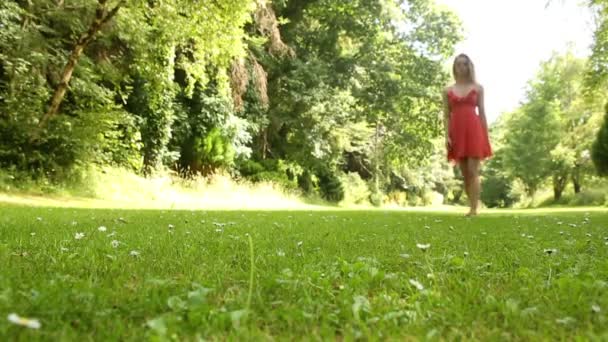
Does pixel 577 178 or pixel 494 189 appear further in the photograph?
pixel 494 189

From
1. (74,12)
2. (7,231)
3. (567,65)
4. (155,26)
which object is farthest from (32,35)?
(567,65)

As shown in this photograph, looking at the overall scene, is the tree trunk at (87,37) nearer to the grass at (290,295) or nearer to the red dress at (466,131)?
the red dress at (466,131)

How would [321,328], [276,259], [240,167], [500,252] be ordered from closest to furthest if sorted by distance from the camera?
[321,328] → [276,259] → [500,252] → [240,167]

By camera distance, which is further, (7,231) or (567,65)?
(567,65)

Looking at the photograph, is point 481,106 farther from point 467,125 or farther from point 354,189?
point 354,189

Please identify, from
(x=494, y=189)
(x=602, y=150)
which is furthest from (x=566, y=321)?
(x=494, y=189)

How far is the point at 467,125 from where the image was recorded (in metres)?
7.00

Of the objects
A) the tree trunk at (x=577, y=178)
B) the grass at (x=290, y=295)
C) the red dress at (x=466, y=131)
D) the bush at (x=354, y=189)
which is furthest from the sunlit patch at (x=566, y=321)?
the tree trunk at (x=577, y=178)

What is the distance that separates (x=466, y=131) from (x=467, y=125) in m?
0.09

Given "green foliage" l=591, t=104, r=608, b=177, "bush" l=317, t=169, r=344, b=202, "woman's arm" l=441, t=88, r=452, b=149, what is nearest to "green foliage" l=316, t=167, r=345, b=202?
"bush" l=317, t=169, r=344, b=202

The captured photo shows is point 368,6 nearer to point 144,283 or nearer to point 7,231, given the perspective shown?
point 7,231

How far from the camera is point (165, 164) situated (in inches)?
635

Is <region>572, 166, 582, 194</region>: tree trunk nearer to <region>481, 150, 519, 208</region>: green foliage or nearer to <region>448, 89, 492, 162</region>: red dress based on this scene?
<region>481, 150, 519, 208</region>: green foliage

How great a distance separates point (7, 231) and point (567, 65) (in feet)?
87.7
